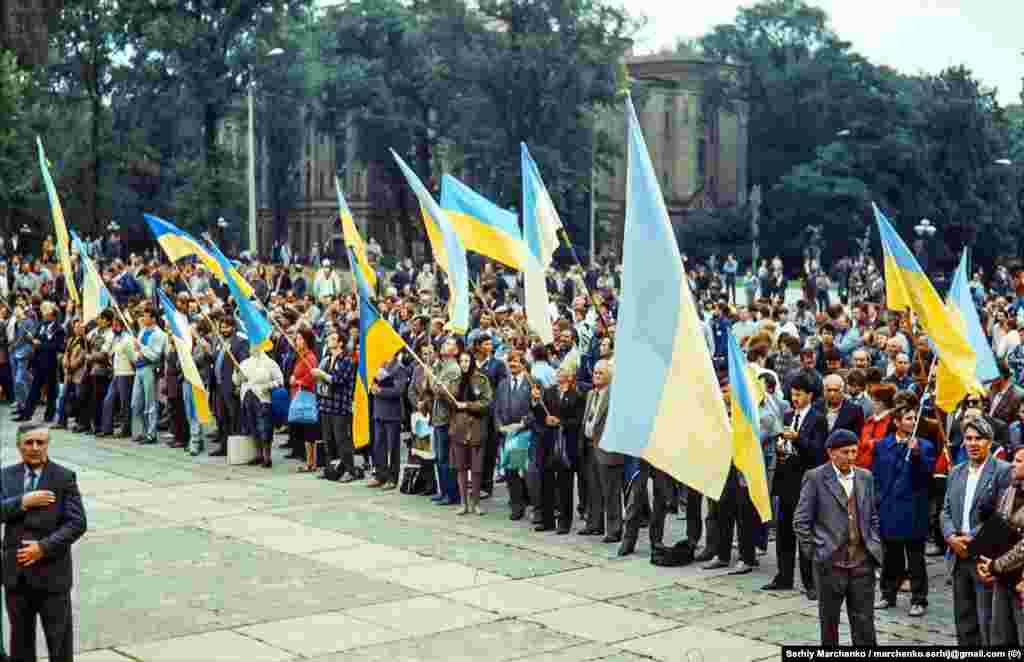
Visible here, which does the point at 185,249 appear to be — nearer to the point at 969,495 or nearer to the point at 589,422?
the point at 589,422

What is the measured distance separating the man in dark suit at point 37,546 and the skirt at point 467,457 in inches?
275

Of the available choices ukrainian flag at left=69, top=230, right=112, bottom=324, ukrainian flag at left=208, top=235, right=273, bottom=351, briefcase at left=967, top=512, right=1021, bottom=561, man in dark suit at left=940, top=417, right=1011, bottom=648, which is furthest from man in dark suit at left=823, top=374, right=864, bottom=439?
ukrainian flag at left=69, top=230, right=112, bottom=324

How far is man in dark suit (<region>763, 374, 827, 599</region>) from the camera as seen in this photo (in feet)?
39.7

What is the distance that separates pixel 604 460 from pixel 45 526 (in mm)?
6366

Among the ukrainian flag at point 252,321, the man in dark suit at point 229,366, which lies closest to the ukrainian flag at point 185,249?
the man in dark suit at point 229,366

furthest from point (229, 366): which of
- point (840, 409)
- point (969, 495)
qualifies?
point (969, 495)

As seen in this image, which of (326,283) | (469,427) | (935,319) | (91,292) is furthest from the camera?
(326,283)

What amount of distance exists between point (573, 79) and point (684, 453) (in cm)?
5489

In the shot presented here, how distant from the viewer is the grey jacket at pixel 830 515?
911 cm

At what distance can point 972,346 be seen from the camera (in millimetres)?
13195

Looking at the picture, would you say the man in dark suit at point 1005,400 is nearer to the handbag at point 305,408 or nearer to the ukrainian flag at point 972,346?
the ukrainian flag at point 972,346

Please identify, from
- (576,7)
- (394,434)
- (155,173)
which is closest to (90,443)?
(394,434)

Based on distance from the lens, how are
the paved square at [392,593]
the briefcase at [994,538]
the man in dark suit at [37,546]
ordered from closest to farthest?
1. the man in dark suit at [37,546]
2. the briefcase at [994,538]
3. the paved square at [392,593]

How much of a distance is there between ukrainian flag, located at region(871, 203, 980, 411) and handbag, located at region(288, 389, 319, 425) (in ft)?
24.0
